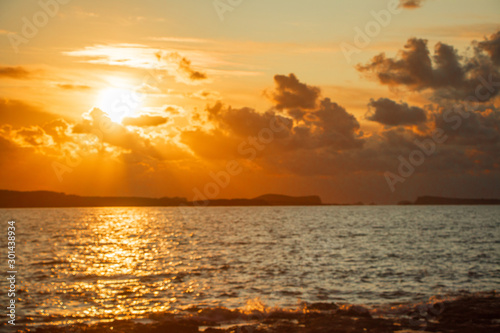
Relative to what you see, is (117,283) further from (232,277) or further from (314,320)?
(314,320)

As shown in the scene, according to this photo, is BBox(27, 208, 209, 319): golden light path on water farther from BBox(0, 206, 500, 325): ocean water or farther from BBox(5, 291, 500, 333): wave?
BBox(5, 291, 500, 333): wave

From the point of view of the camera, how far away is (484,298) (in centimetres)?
3083

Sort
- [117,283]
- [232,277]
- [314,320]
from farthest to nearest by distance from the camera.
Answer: [232,277] < [117,283] < [314,320]

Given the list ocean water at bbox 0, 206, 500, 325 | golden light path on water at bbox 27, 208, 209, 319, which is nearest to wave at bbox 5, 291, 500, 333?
ocean water at bbox 0, 206, 500, 325

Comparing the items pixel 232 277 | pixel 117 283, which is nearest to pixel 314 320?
pixel 232 277

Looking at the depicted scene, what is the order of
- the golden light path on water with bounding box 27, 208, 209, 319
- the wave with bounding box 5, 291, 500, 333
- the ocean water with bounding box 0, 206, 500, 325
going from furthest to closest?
the ocean water with bounding box 0, 206, 500, 325 → the golden light path on water with bounding box 27, 208, 209, 319 → the wave with bounding box 5, 291, 500, 333

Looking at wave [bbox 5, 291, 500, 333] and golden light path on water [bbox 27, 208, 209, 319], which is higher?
wave [bbox 5, 291, 500, 333]

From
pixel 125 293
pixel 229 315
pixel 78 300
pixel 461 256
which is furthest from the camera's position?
pixel 461 256

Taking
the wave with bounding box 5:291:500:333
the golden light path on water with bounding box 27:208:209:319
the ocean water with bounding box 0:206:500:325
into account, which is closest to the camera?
the wave with bounding box 5:291:500:333

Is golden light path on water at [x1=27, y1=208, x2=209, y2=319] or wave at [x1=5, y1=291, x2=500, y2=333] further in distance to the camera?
golden light path on water at [x1=27, y1=208, x2=209, y2=319]

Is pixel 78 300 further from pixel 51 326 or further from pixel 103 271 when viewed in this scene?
pixel 103 271

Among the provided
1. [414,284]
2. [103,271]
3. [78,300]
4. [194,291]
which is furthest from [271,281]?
[103,271]

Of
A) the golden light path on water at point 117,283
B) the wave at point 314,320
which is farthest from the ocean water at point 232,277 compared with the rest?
the wave at point 314,320

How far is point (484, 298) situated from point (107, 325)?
920 inches
